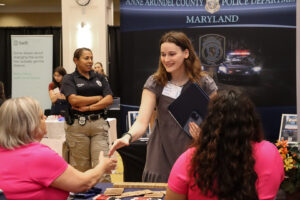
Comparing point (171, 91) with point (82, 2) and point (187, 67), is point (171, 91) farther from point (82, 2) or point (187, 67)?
point (82, 2)

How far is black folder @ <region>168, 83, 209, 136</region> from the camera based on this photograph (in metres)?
2.38

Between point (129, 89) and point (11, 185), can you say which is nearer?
point (11, 185)

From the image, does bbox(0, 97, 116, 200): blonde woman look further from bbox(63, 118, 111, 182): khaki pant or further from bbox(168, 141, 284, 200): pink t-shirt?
bbox(63, 118, 111, 182): khaki pant

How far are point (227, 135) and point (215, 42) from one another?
5.47 meters

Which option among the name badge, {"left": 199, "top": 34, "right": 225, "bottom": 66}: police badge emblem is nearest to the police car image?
{"left": 199, "top": 34, "right": 225, "bottom": 66}: police badge emblem

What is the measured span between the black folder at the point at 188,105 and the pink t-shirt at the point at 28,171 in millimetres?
799

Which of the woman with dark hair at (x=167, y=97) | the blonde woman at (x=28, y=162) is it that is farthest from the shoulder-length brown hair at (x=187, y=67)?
the blonde woman at (x=28, y=162)

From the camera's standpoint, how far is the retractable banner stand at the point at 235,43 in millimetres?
6645

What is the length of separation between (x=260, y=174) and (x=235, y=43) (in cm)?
546

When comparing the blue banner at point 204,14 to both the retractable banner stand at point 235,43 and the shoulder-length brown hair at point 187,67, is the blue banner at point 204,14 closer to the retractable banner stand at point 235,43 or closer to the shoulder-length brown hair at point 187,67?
the retractable banner stand at point 235,43

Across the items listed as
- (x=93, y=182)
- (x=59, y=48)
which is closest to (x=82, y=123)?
(x=93, y=182)

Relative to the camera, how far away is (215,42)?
6.82 m

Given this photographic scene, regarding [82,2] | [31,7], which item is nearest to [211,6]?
[82,2]

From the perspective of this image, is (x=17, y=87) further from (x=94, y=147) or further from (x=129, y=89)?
(x=94, y=147)
